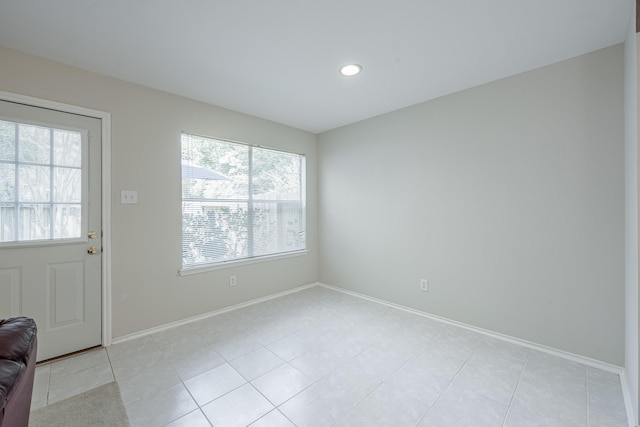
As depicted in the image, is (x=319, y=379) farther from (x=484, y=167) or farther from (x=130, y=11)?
(x=130, y=11)

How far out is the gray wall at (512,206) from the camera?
2082 mm

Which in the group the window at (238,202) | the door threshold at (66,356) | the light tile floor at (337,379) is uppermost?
the window at (238,202)

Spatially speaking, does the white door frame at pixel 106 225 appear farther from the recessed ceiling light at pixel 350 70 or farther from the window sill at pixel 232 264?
the recessed ceiling light at pixel 350 70

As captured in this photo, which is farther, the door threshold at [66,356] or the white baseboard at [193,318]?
the white baseboard at [193,318]

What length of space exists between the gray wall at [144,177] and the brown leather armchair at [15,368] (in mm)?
1600

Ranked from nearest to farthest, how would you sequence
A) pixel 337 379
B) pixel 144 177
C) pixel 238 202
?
pixel 337 379
pixel 144 177
pixel 238 202

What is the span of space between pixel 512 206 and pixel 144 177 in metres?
3.56

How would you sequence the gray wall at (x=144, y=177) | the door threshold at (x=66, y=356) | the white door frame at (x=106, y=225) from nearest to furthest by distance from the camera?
the door threshold at (x=66, y=356), the gray wall at (x=144, y=177), the white door frame at (x=106, y=225)

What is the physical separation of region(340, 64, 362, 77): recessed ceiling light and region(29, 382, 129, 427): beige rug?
294 centimetres

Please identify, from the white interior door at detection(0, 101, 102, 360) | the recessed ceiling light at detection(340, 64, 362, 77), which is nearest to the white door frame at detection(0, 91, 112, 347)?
the white interior door at detection(0, 101, 102, 360)

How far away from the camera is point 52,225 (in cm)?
225

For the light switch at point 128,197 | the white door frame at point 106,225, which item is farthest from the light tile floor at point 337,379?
the light switch at point 128,197

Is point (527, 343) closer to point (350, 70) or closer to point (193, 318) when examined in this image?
point (350, 70)

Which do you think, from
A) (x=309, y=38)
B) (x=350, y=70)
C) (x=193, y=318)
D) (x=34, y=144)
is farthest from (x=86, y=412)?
(x=350, y=70)
